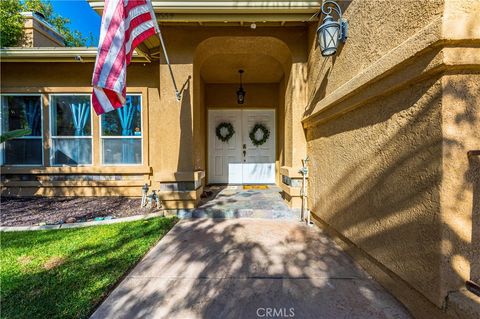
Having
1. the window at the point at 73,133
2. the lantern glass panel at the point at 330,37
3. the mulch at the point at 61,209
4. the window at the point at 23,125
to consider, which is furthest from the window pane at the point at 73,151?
the lantern glass panel at the point at 330,37

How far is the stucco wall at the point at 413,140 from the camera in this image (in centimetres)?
165

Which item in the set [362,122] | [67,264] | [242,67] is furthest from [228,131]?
[67,264]

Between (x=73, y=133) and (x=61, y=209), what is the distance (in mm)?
2266

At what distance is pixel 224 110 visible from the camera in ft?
25.3

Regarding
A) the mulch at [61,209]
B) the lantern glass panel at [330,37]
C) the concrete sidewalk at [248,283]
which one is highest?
the lantern glass panel at [330,37]

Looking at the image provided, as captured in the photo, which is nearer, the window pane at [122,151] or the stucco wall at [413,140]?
the stucco wall at [413,140]

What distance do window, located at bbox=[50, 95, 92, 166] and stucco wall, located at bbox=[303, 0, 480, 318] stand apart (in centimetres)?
637

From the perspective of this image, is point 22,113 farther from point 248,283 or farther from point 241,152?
point 248,283

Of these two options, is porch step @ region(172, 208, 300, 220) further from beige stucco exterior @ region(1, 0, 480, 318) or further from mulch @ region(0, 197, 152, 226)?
mulch @ region(0, 197, 152, 226)

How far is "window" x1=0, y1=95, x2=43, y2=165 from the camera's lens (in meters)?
6.20

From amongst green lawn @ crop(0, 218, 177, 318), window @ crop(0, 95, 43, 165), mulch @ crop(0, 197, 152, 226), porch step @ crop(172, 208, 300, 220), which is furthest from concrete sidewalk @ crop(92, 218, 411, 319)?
window @ crop(0, 95, 43, 165)

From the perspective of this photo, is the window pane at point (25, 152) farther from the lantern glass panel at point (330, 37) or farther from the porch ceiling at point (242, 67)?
the lantern glass panel at point (330, 37)

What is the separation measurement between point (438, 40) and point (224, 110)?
252 inches

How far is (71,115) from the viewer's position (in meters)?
6.27
